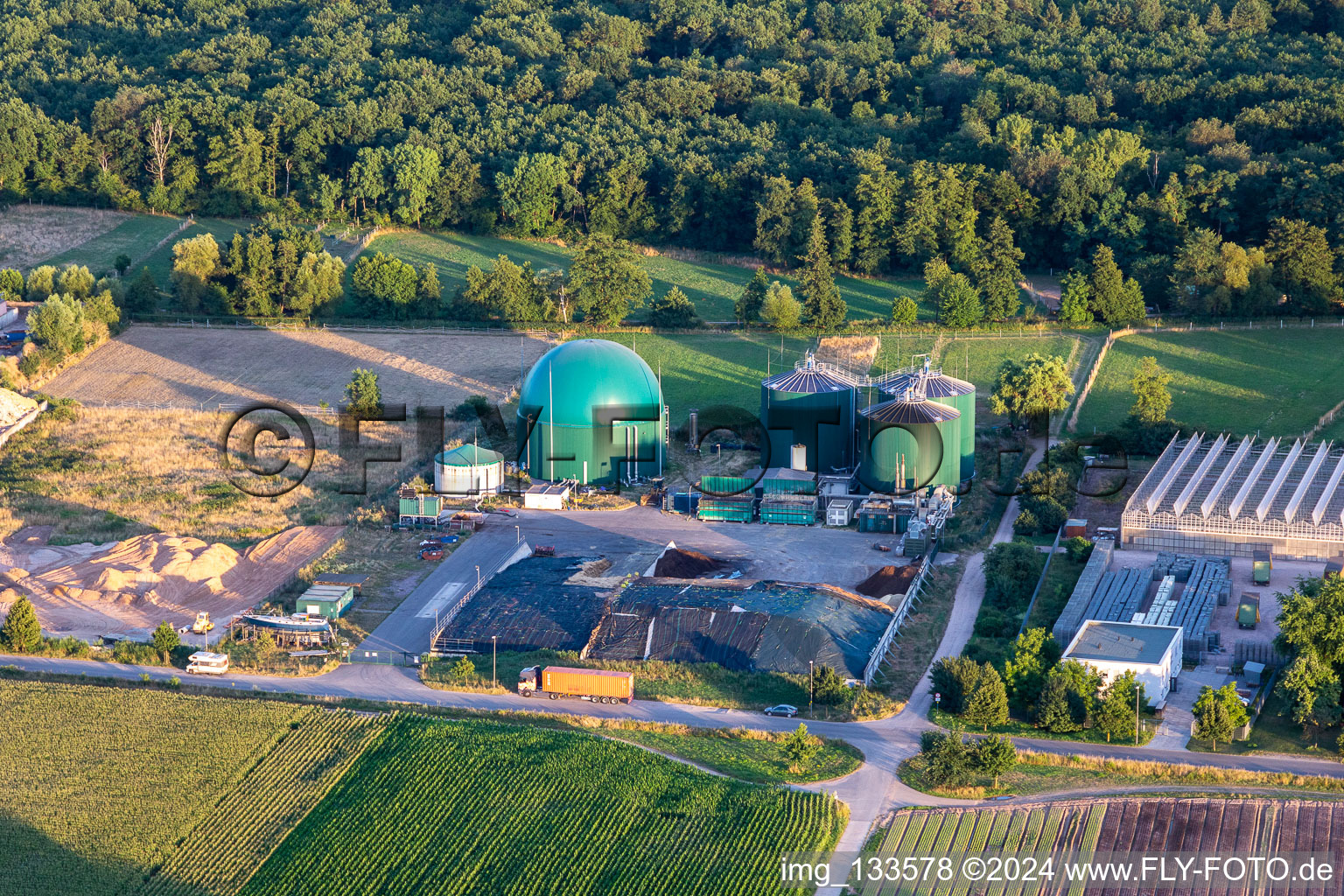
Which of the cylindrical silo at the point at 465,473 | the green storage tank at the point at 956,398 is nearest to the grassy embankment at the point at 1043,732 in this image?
the green storage tank at the point at 956,398

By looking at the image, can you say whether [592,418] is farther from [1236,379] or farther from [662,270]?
[662,270]

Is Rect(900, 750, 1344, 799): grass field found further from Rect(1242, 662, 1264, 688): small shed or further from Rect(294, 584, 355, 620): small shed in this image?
Rect(294, 584, 355, 620): small shed

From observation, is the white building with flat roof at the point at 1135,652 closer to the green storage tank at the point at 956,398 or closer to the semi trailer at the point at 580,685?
the semi trailer at the point at 580,685

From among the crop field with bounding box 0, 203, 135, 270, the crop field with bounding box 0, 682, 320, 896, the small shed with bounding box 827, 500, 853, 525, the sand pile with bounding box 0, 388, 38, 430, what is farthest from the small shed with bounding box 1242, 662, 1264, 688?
the crop field with bounding box 0, 203, 135, 270

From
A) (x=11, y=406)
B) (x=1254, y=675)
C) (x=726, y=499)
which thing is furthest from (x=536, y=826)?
(x=11, y=406)

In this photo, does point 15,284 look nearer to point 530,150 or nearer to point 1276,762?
point 530,150

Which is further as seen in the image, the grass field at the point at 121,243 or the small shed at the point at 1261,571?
the grass field at the point at 121,243

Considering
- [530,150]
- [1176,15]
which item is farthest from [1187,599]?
[1176,15]

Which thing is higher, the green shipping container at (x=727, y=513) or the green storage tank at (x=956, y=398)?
the green storage tank at (x=956, y=398)
